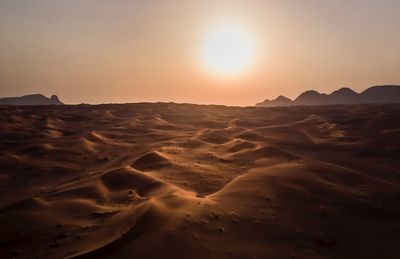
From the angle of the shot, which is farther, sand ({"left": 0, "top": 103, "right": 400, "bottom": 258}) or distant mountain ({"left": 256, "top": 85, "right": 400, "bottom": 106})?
distant mountain ({"left": 256, "top": 85, "right": 400, "bottom": 106})

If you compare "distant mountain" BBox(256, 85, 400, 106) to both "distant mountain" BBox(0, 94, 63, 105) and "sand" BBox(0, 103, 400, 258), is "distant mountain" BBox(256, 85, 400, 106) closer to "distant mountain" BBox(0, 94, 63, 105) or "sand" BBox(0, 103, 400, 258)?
"sand" BBox(0, 103, 400, 258)

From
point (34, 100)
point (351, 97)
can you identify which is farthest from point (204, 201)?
point (34, 100)

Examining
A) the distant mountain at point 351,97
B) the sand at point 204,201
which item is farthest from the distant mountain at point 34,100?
the sand at point 204,201

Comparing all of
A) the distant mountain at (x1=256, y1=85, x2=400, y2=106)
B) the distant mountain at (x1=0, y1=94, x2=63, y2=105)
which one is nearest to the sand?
the distant mountain at (x1=256, y1=85, x2=400, y2=106)

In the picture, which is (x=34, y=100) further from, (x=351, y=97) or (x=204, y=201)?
(x=204, y=201)

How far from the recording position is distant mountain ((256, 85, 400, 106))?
312 ft

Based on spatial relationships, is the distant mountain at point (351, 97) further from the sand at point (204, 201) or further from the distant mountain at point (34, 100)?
the distant mountain at point (34, 100)

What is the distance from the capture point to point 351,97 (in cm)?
11162

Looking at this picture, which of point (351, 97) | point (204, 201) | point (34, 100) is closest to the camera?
point (204, 201)

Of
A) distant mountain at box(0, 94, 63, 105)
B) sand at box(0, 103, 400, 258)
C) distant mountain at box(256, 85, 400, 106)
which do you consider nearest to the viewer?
sand at box(0, 103, 400, 258)

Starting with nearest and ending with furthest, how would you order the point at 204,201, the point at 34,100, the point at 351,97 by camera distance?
the point at 204,201 < the point at 351,97 < the point at 34,100

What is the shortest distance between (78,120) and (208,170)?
605 inches

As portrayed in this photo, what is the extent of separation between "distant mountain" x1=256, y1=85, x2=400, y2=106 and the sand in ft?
273

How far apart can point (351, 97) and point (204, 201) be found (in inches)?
4527
